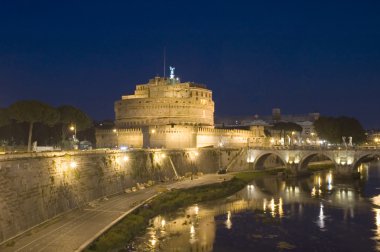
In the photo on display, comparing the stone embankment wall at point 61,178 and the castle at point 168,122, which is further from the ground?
the castle at point 168,122

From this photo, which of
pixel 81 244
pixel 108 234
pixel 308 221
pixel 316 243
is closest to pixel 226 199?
pixel 308 221

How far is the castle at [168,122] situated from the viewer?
227ft

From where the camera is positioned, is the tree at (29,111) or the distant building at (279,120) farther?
the distant building at (279,120)

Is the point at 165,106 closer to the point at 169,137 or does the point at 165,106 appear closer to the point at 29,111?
the point at 169,137

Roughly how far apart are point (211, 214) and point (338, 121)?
5410 centimetres

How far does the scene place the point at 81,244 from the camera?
20906 mm

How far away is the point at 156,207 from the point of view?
32688mm

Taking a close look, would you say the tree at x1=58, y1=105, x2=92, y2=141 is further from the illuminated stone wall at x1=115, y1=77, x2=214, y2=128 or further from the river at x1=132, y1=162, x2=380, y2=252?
the river at x1=132, y1=162, x2=380, y2=252

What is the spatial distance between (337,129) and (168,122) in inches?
1174

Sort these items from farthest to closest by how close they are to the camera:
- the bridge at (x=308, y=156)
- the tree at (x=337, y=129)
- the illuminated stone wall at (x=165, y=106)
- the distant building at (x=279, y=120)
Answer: the distant building at (x=279, y=120), the tree at (x=337, y=129), the illuminated stone wall at (x=165, y=106), the bridge at (x=308, y=156)

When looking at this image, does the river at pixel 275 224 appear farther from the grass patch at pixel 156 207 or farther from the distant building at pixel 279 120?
the distant building at pixel 279 120

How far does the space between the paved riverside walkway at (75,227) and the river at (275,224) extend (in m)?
2.45

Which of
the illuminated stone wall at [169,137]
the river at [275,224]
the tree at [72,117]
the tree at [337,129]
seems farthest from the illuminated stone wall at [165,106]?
the river at [275,224]


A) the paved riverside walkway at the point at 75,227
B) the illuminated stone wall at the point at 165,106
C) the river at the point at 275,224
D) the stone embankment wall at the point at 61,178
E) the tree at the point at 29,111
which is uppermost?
the illuminated stone wall at the point at 165,106
